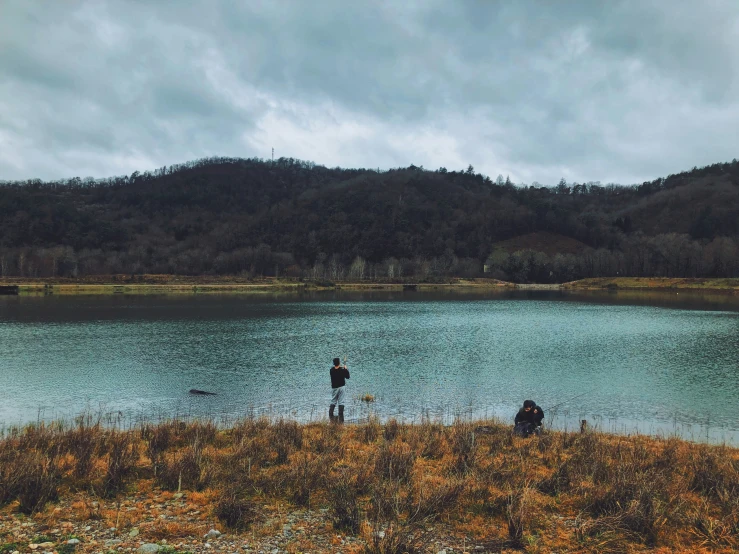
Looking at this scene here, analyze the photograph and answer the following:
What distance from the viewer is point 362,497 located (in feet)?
28.0

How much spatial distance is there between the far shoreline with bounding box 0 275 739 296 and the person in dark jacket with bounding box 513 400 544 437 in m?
98.1

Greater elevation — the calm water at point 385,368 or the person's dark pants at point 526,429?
the person's dark pants at point 526,429

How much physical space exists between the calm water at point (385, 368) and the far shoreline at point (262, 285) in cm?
5304

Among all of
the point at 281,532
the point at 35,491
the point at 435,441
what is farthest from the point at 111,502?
the point at 435,441

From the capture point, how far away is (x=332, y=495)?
27.0ft

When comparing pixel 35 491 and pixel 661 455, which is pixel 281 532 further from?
pixel 661 455

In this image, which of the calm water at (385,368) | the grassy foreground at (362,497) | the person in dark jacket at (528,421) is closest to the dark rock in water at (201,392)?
the calm water at (385,368)

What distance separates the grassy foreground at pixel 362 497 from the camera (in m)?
6.89

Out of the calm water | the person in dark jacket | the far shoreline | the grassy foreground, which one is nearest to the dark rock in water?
the calm water

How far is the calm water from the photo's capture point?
1923cm

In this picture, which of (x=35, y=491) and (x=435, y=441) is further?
(x=435, y=441)

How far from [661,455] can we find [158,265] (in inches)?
7637

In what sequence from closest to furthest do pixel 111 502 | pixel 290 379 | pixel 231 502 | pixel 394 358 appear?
1. pixel 231 502
2. pixel 111 502
3. pixel 290 379
4. pixel 394 358

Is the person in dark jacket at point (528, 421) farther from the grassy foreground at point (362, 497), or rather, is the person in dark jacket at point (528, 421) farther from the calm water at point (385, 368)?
the calm water at point (385, 368)
